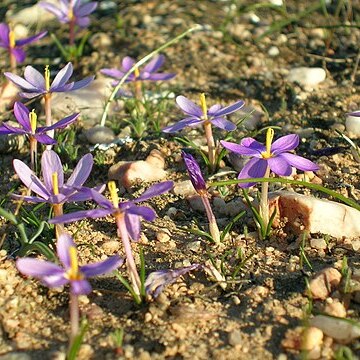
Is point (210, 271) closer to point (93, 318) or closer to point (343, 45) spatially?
point (93, 318)

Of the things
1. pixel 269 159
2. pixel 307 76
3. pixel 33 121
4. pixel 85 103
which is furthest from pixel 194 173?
pixel 307 76

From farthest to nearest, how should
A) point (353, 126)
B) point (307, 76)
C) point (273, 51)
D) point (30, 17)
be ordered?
point (30, 17) → point (273, 51) → point (307, 76) → point (353, 126)

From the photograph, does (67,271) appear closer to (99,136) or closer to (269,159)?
(269,159)

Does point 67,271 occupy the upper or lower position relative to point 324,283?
upper

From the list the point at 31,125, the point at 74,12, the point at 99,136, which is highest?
the point at 31,125

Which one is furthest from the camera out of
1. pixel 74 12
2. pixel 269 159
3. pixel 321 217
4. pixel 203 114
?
pixel 74 12

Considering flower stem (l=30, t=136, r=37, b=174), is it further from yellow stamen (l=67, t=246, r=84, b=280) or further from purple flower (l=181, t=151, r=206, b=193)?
yellow stamen (l=67, t=246, r=84, b=280)
